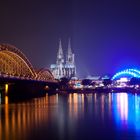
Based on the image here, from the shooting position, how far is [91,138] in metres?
26.0

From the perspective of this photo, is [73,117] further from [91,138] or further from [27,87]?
[27,87]

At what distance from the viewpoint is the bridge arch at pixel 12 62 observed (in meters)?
84.8

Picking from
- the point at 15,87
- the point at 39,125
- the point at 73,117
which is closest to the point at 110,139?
the point at 39,125

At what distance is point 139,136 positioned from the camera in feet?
86.0

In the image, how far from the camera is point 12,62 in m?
92.6

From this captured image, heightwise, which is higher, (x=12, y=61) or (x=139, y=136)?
(x=12, y=61)

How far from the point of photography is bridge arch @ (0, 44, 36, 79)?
84.8 m

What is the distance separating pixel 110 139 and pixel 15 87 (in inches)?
2636

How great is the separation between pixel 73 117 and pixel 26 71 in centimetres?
6538

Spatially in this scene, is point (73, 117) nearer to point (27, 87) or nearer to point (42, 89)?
point (27, 87)

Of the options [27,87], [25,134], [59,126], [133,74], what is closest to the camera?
[25,134]

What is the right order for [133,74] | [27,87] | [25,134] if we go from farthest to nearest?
[133,74], [27,87], [25,134]

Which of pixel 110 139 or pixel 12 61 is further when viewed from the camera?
pixel 12 61

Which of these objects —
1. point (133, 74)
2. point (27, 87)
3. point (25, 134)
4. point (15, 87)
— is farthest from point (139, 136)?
point (133, 74)
